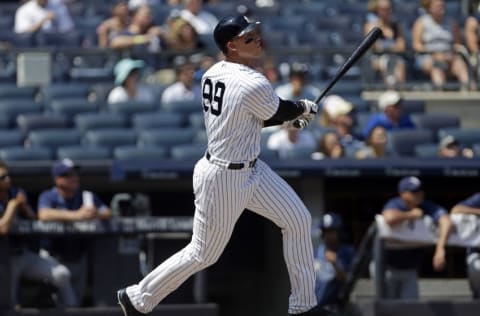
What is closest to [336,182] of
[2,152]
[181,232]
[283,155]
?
[283,155]

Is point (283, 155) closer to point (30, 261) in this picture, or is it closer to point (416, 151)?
point (416, 151)

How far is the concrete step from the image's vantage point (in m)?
9.52

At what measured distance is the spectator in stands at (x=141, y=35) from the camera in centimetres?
1250

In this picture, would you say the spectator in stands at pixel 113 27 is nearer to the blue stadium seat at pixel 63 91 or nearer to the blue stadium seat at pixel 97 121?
the blue stadium seat at pixel 63 91

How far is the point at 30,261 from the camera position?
361 inches

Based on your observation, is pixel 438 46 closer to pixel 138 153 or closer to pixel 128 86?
pixel 128 86

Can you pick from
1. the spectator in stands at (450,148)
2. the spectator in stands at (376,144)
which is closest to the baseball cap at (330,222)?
the spectator in stands at (376,144)

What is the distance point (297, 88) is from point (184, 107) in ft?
3.37

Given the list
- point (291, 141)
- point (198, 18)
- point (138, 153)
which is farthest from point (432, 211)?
point (198, 18)

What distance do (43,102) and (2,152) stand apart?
132 cm

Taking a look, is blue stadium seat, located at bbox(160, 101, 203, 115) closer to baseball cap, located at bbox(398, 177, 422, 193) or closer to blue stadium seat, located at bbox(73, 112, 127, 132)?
blue stadium seat, located at bbox(73, 112, 127, 132)

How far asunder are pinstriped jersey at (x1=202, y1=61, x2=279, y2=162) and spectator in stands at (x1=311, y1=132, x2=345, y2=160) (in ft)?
13.3

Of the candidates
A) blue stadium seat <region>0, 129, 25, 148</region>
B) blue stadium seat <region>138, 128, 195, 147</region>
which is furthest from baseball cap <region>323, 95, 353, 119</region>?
blue stadium seat <region>0, 129, 25, 148</region>

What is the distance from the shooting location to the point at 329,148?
10.7 m
